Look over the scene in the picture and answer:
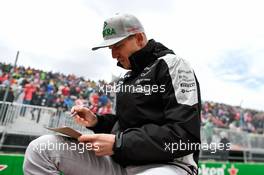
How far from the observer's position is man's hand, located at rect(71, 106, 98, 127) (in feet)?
6.12

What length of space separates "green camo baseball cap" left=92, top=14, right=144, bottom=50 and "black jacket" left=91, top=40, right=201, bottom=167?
15 centimetres

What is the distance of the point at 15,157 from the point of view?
15.3 ft

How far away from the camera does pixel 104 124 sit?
6.36 feet

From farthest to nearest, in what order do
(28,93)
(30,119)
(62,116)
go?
(28,93) → (62,116) → (30,119)

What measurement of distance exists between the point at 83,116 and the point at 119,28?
685 millimetres

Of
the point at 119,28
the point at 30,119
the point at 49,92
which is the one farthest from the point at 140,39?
the point at 49,92

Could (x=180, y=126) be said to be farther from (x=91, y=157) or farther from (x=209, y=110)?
(x=209, y=110)

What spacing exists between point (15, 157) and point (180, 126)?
4172 mm

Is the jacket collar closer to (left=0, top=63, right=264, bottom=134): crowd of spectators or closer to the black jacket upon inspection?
the black jacket

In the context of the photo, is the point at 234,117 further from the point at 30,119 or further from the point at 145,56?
the point at 145,56

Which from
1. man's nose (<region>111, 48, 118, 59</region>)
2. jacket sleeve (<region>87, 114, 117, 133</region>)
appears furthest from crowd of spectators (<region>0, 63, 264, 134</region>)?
man's nose (<region>111, 48, 118, 59</region>)

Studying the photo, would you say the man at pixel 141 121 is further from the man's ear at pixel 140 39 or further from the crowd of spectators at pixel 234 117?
the crowd of spectators at pixel 234 117

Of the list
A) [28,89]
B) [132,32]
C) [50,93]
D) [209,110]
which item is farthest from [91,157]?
[209,110]

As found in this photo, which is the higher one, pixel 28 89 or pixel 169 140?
pixel 28 89
